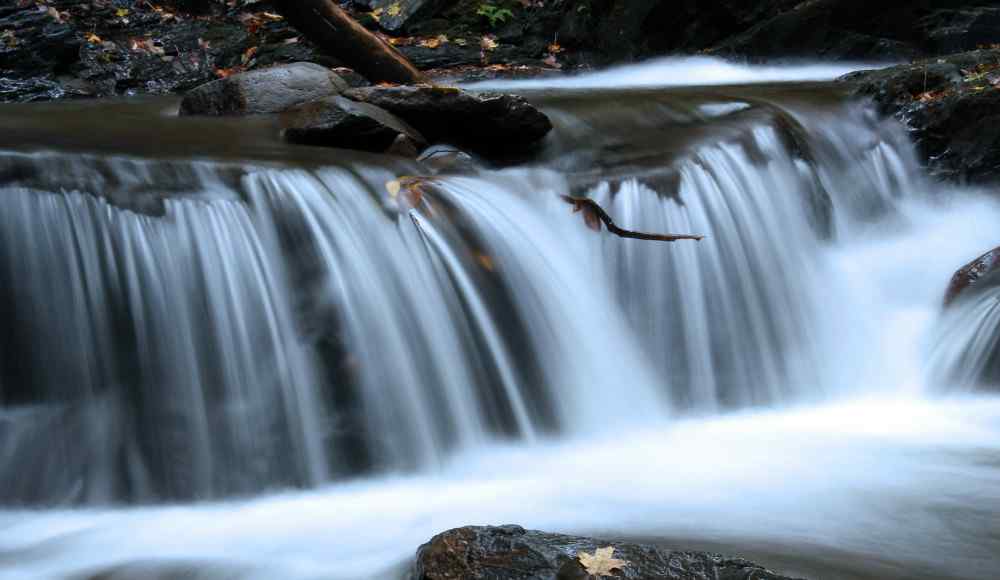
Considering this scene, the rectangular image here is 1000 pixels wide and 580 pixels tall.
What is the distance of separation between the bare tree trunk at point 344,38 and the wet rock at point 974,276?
403 cm

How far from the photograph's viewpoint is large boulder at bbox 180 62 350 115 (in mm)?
6727

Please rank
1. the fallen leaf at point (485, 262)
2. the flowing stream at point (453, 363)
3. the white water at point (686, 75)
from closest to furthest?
the flowing stream at point (453, 363) < the fallen leaf at point (485, 262) < the white water at point (686, 75)

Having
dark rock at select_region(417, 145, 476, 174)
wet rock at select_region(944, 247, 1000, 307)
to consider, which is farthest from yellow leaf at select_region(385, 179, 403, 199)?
wet rock at select_region(944, 247, 1000, 307)

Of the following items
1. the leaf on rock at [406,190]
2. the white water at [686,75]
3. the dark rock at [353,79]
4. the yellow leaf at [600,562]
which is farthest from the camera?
the dark rock at [353,79]

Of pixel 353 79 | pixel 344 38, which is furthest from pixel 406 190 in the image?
pixel 353 79

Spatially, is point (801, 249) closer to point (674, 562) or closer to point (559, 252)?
point (559, 252)

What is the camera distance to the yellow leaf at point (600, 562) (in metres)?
2.34

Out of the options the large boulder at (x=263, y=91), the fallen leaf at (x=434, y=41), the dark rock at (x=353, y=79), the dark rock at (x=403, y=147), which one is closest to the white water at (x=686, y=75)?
the dark rock at (x=353, y=79)

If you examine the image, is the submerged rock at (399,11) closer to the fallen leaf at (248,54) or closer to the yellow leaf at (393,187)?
the fallen leaf at (248,54)

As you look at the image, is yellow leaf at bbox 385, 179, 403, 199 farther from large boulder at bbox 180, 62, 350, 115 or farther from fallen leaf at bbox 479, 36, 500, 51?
fallen leaf at bbox 479, 36, 500, 51

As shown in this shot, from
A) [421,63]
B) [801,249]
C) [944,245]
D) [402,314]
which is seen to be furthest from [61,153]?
[421,63]

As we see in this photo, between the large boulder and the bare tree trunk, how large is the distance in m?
0.23

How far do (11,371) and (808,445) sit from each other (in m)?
3.23

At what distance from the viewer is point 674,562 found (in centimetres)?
240
